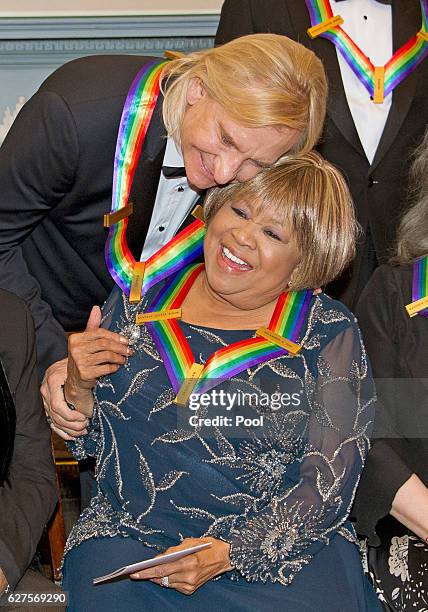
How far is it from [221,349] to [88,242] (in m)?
0.47

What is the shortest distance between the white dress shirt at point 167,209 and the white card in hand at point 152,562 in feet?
2.60

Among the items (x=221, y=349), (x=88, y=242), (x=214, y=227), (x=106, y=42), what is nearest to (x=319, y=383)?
(x=221, y=349)

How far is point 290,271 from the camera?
2.57 m

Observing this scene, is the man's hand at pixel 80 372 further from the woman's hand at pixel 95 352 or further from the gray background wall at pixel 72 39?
the gray background wall at pixel 72 39

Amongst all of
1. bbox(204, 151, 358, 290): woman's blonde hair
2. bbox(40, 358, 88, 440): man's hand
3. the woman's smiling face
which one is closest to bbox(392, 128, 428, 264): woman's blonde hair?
bbox(204, 151, 358, 290): woman's blonde hair

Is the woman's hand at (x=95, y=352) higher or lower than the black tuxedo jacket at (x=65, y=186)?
lower

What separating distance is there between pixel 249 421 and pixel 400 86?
3.66 ft

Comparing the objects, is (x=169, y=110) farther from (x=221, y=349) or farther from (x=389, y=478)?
(x=389, y=478)

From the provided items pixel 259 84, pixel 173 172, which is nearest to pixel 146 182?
pixel 173 172

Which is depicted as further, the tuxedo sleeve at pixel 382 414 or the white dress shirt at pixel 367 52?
the white dress shirt at pixel 367 52

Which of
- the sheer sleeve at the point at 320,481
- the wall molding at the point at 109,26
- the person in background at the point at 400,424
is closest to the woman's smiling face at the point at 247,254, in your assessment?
the sheer sleeve at the point at 320,481

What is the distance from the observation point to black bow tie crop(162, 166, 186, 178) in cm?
256

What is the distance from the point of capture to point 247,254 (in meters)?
2.52

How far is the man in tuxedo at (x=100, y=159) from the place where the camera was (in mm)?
2348
